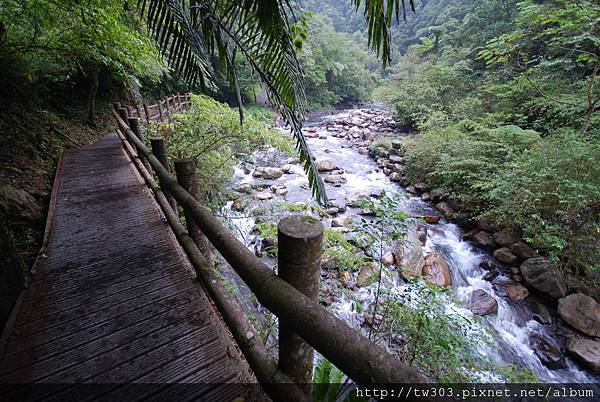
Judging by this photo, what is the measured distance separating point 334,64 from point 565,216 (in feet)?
87.6

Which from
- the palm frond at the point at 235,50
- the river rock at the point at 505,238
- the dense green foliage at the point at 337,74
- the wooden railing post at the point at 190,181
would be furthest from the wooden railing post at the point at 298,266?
the dense green foliage at the point at 337,74

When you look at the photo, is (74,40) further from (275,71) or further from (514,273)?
(514,273)

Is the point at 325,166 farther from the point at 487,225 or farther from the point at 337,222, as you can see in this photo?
the point at 487,225

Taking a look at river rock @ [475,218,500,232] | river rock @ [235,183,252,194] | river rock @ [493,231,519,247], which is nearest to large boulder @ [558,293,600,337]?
river rock @ [493,231,519,247]

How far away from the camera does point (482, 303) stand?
444 centimetres

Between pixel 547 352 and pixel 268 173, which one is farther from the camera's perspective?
pixel 268 173

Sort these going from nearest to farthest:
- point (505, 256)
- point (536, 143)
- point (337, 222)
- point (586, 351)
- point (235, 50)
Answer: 1. point (235, 50)
2. point (586, 351)
3. point (505, 256)
4. point (337, 222)
5. point (536, 143)

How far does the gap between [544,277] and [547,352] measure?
4.21 feet

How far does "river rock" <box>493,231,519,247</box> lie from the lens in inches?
214

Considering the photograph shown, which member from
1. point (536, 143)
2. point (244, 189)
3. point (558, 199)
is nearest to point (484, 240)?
point (558, 199)

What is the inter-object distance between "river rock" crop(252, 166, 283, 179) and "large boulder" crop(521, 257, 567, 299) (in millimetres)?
7003

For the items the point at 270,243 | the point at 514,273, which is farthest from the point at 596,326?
the point at 270,243

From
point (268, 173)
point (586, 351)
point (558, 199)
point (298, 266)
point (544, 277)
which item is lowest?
point (586, 351)

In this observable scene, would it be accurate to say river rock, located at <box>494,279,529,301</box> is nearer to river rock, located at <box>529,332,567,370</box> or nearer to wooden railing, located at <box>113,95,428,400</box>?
river rock, located at <box>529,332,567,370</box>
